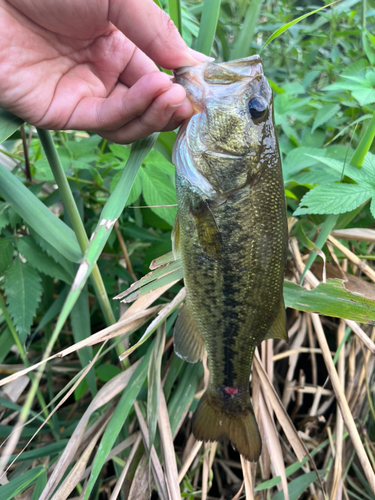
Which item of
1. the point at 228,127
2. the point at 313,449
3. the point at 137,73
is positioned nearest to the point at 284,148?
the point at 228,127

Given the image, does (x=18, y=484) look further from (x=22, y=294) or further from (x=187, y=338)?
(x=187, y=338)

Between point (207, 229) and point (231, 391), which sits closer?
point (207, 229)

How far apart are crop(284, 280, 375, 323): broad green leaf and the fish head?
612 mm

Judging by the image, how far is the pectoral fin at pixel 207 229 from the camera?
51.8 inches

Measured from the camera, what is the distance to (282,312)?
1.41 meters

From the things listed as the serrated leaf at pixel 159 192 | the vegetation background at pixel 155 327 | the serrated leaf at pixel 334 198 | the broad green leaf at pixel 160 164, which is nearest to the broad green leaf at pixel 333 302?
the vegetation background at pixel 155 327

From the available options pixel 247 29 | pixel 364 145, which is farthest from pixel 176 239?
pixel 247 29

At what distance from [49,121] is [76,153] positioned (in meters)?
0.35

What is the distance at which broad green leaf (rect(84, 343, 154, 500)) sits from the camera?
1.28 meters

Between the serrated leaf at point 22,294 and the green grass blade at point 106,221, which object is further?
the serrated leaf at point 22,294

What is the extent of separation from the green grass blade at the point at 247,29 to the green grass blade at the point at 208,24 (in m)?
0.58

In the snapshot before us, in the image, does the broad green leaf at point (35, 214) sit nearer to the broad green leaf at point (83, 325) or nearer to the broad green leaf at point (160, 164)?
the broad green leaf at point (83, 325)

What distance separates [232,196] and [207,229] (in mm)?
160

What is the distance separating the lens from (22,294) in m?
1.40
